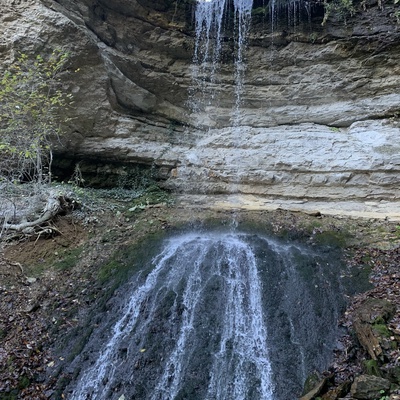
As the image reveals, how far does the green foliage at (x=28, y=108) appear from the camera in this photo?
26.5 ft

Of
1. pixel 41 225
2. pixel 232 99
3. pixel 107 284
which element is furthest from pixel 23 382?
pixel 232 99

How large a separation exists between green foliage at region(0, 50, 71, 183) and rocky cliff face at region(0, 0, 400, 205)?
0.47 meters

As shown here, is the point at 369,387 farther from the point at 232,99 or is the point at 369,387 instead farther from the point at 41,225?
the point at 232,99

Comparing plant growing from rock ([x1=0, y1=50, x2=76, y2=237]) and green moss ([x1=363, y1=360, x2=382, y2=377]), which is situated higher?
plant growing from rock ([x1=0, y1=50, x2=76, y2=237])

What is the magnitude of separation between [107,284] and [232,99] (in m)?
8.12

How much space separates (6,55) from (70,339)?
25.2 ft

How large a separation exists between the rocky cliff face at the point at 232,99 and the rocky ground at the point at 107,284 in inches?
62.4

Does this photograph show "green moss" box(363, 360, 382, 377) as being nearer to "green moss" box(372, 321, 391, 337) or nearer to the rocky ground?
the rocky ground

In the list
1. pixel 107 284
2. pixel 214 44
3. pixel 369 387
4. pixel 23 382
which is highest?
pixel 214 44

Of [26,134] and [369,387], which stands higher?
[26,134]

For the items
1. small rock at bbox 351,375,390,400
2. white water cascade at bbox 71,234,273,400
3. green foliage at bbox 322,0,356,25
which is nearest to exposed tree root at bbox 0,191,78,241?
white water cascade at bbox 71,234,273,400

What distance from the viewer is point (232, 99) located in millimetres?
11789

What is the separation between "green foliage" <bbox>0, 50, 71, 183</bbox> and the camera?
8.07m

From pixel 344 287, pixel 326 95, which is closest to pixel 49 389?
pixel 344 287
